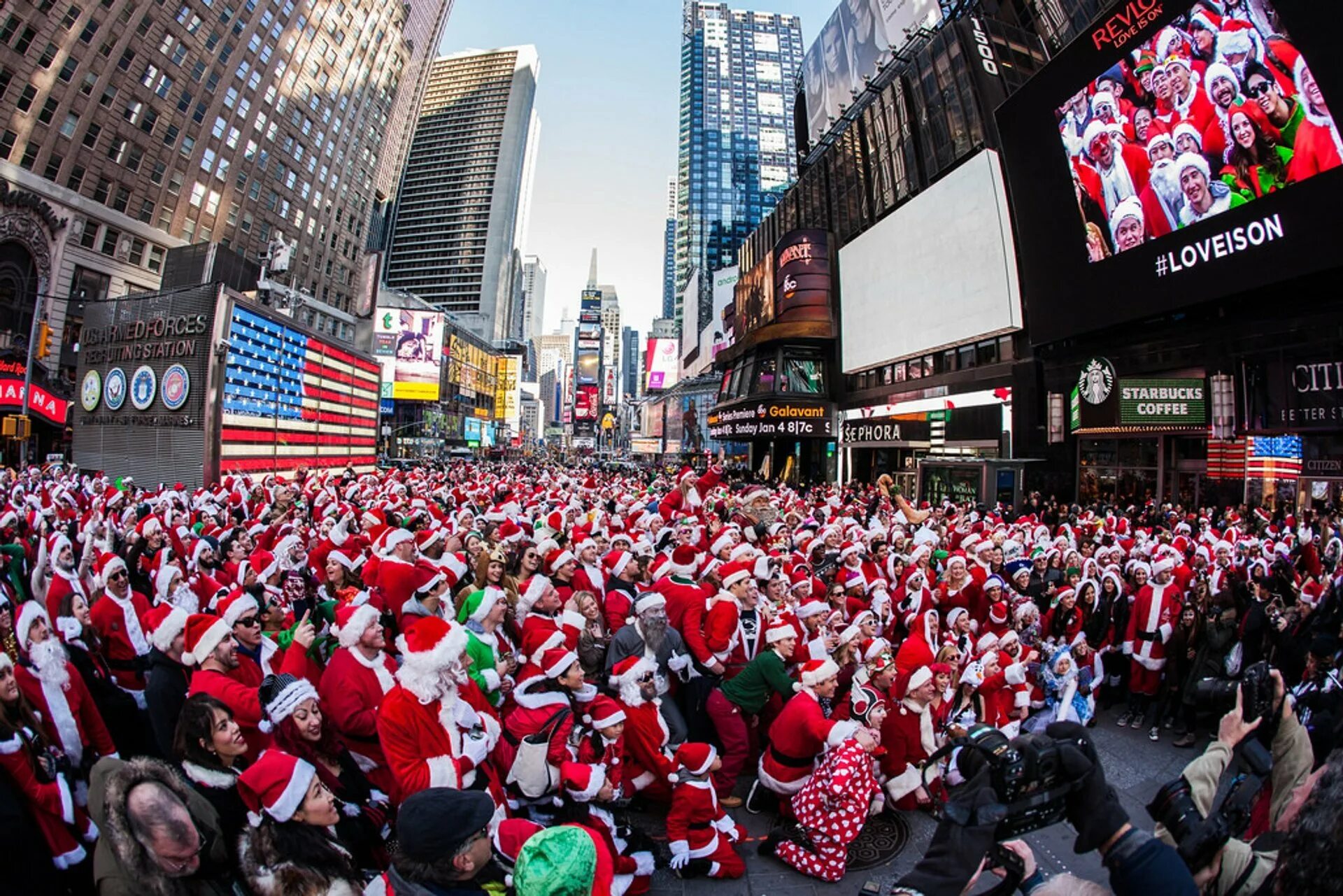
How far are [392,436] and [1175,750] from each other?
74149 mm

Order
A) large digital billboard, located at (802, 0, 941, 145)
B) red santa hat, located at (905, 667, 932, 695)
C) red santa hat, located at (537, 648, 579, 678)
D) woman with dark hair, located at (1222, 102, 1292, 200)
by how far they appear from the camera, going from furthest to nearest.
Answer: large digital billboard, located at (802, 0, 941, 145), woman with dark hair, located at (1222, 102, 1292, 200), red santa hat, located at (905, 667, 932, 695), red santa hat, located at (537, 648, 579, 678)

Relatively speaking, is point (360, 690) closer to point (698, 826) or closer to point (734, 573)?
point (698, 826)

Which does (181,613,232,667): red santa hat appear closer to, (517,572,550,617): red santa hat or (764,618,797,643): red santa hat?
(517,572,550,617): red santa hat

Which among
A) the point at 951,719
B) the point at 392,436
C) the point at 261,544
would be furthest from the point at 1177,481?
the point at 392,436

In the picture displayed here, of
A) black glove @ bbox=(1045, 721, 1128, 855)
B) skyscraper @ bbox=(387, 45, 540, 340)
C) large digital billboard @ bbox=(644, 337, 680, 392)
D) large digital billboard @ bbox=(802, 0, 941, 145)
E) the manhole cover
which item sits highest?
skyscraper @ bbox=(387, 45, 540, 340)

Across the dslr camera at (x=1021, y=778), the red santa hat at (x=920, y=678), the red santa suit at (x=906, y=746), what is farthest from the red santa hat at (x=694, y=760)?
the dslr camera at (x=1021, y=778)

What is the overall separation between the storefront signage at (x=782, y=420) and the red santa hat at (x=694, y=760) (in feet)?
109

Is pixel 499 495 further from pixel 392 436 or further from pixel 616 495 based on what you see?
pixel 392 436

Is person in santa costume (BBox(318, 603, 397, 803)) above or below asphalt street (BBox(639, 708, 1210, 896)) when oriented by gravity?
above

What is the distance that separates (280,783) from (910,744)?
15.1ft

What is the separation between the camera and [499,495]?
1781 centimetres

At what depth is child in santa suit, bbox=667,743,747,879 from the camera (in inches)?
177

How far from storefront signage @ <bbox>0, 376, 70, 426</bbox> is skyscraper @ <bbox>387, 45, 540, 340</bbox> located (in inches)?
4601

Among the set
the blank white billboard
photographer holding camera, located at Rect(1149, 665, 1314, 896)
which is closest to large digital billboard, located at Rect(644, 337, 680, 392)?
the blank white billboard
